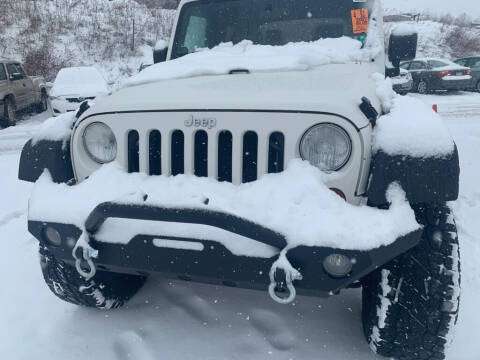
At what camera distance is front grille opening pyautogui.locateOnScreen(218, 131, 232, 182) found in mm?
2254

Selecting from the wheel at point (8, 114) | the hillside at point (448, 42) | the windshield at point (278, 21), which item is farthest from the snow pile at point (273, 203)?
the hillside at point (448, 42)

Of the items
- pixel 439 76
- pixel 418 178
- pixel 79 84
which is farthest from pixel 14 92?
pixel 439 76

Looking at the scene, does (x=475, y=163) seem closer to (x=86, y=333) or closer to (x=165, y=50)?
(x=165, y=50)

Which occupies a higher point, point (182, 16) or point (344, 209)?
point (182, 16)

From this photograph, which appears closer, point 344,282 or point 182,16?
point 344,282

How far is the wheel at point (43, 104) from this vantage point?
44.3 feet

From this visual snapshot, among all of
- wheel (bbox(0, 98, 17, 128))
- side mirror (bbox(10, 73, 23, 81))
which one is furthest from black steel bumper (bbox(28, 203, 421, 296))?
side mirror (bbox(10, 73, 23, 81))

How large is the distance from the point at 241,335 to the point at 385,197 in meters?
1.21

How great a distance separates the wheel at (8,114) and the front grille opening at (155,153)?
10173 millimetres

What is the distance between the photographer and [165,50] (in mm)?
4102

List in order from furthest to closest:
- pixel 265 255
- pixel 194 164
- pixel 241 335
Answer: pixel 241 335 → pixel 194 164 → pixel 265 255

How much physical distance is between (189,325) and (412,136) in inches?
64.8

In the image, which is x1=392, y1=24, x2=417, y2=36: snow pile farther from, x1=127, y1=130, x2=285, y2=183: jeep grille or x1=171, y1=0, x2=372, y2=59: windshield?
x1=127, y1=130, x2=285, y2=183: jeep grille

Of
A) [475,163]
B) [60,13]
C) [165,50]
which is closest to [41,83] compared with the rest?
[60,13]
